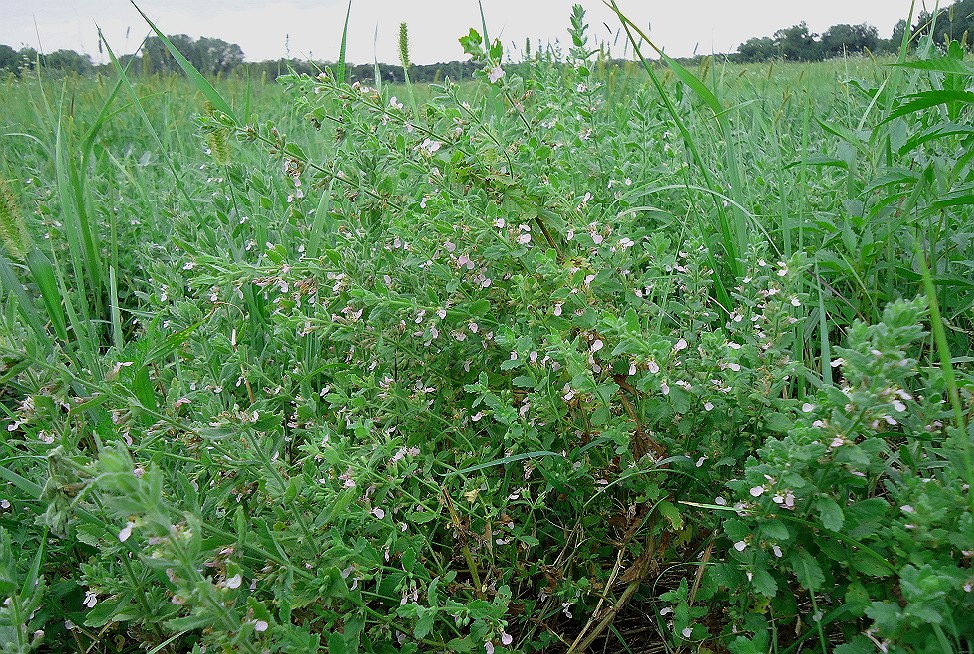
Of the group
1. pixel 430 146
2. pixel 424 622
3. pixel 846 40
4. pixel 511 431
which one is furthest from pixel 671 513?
pixel 846 40

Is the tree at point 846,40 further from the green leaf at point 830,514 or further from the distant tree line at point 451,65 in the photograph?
the green leaf at point 830,514

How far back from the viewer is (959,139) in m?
2.13

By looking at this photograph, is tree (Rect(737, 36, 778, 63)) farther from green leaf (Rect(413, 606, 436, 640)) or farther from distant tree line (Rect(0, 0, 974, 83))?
green leaf (Rect(413, 606, 436, 640))

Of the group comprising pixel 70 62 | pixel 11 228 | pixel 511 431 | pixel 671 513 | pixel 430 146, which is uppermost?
pixel 70 62

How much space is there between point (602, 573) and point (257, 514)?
30.3 inches

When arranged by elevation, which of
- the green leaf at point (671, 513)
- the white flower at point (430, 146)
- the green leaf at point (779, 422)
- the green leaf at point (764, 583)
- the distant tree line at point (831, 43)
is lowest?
the green leaf at point (764, 583)

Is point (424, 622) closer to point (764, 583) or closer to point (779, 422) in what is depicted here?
point (764, 583)

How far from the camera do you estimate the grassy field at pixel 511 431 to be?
1123mm

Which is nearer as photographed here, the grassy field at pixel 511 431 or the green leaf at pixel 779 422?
the grassy field at pixel 511 431

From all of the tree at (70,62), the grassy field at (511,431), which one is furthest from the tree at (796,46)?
the tree at (70,62)

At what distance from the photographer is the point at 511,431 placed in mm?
1437

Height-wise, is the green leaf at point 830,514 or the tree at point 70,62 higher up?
the tree at point 70,62

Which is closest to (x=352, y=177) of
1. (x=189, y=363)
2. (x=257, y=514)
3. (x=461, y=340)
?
(x=461, y=340)

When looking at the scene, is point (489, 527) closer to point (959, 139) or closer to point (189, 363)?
point (189, 363)
